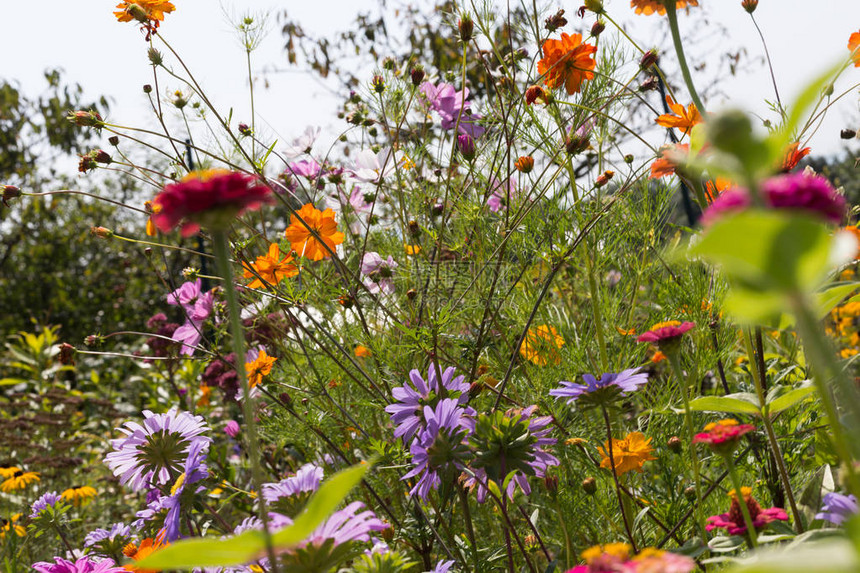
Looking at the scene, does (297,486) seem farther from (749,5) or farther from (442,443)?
(749,5)

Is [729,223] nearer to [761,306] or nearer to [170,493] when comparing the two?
[761,306]

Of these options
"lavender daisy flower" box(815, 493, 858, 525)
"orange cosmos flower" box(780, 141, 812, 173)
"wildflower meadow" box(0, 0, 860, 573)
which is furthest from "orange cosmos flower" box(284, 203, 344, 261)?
"lavender daisy flower" box(815, 493, 858, 525)

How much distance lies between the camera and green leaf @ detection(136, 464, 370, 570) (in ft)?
0.82

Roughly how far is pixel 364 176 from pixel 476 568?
701 millimetres

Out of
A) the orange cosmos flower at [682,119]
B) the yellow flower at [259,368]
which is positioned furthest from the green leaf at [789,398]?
the yellow flower at [259,368]

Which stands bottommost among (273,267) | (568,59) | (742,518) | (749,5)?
(742,518)

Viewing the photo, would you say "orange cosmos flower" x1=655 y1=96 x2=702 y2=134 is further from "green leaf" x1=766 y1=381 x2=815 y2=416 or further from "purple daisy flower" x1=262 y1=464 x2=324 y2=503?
"purple daisy flower" x1=262 y1=464 x2=324 y2=503

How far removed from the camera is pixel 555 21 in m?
0.93

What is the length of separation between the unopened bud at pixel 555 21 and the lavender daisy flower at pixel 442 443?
615 millimetres

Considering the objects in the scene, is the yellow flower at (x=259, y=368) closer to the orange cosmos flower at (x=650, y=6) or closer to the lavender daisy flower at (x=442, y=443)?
the lavender daisy flower at (x=442, y=443)

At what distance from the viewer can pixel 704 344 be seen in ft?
3.09

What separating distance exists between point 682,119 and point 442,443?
45 cm

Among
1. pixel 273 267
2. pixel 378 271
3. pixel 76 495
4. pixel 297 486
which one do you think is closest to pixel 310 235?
pixel 273 267

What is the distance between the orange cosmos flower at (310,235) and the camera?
0.90 metres
